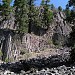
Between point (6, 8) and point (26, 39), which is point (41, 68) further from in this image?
point (6, 8)

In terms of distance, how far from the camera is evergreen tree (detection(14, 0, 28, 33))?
2820 inches

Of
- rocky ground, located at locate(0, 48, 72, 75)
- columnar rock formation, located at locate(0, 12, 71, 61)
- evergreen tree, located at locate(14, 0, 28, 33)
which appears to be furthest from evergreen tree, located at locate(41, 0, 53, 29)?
rocky ground, located at locate(0, 48, 72, 75)

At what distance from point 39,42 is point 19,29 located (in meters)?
8.49

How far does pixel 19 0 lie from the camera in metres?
76.6

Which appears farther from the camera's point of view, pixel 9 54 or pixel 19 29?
pixel 19 29

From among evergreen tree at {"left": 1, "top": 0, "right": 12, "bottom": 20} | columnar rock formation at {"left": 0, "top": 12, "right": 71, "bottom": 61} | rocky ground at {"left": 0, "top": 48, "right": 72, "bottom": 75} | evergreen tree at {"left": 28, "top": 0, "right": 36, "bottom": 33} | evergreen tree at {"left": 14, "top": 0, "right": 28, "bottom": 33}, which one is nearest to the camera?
rocky ground at {"left": 0, "top": 48, "right": 72, "bottom": 75}

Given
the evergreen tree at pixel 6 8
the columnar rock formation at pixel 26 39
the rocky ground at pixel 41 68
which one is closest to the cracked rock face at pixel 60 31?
the columnar rock formation at pixel 26 39

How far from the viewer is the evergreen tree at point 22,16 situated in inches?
2820

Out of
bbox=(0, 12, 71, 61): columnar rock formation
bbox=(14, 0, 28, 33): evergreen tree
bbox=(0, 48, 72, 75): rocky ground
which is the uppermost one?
bbox=(14, 0, 28, 33): evergreen tree

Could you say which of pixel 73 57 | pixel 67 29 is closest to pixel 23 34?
pixel 67 29

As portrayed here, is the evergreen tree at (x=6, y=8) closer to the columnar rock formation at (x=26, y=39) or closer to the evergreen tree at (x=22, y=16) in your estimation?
the evergreen tree at (x=22, y=16)

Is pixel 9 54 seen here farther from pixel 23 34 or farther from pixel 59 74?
pixel 59 74

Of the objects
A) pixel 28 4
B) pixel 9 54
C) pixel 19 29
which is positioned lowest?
pixel 9 54

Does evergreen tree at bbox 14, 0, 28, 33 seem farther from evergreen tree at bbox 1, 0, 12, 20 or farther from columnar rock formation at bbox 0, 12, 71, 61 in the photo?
evergreen tree at bbox 1, 0, 12, 20
